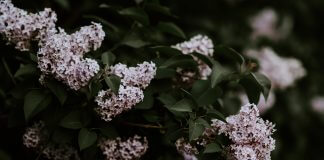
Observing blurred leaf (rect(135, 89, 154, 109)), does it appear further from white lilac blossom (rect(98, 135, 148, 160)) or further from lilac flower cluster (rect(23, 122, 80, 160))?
lilac flower cluster (rect(23, 122, 80, 160))

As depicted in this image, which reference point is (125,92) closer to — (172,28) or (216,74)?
(216,74)

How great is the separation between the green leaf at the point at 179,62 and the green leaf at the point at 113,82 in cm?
21

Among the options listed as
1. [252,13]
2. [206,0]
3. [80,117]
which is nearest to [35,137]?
[80,117]

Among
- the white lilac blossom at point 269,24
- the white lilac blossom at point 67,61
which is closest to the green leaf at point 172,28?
the white lilac blossom at point 67,61

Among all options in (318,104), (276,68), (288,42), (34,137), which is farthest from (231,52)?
(318,104)

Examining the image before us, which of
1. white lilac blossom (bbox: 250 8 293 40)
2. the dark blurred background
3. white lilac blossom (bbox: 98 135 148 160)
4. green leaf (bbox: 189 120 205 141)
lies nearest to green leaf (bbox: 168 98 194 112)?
green leaf (bbox: 189 120 205 141)

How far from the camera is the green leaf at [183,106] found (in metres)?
1.44

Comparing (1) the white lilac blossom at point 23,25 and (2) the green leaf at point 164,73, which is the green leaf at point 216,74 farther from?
(1) the white lilac blossom at point 23,25

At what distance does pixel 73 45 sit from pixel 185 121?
369 millimetres

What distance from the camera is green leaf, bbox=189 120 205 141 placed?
138 cm

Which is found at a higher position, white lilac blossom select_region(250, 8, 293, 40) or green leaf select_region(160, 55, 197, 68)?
green leaf select_region(160, 55, 197, 68)

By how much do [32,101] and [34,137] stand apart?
16 cm

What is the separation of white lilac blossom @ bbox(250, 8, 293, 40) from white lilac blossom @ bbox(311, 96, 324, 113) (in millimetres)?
468

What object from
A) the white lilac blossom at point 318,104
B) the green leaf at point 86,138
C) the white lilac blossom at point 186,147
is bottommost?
the white lilac blossom at point 318,104
